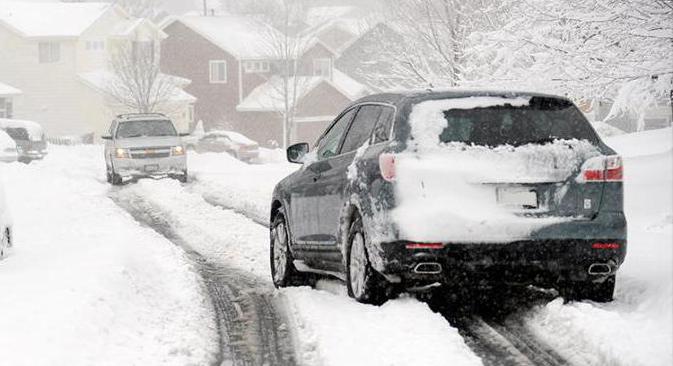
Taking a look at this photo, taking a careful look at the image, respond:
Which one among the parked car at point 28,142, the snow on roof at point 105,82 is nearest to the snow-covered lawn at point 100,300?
the parked car at point 28,142

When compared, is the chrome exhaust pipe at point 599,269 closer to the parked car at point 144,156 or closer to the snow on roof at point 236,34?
the parked car at point 144,156

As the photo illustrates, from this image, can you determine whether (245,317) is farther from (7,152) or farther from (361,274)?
(7,152)

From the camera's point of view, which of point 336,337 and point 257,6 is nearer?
point 336,337

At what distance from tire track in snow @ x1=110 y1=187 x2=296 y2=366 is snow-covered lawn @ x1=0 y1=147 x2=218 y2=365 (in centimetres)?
13

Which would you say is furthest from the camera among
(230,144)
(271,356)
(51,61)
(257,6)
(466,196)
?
(257,6)

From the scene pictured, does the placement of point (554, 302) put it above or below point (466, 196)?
below

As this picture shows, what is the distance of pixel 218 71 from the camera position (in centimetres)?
7000

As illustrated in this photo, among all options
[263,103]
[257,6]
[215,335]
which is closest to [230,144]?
[263,103]

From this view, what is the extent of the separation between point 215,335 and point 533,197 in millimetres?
2540

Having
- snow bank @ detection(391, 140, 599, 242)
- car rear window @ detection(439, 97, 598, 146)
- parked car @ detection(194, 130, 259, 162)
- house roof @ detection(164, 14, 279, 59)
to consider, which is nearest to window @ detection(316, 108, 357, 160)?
car rear window @ detection(439, 97, 598, 146)

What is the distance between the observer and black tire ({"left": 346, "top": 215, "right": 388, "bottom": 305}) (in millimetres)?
8148

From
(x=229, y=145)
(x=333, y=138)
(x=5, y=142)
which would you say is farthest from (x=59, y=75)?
(x=333, y=138)

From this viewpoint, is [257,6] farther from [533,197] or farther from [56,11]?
[533,197]

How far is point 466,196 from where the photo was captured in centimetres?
772
